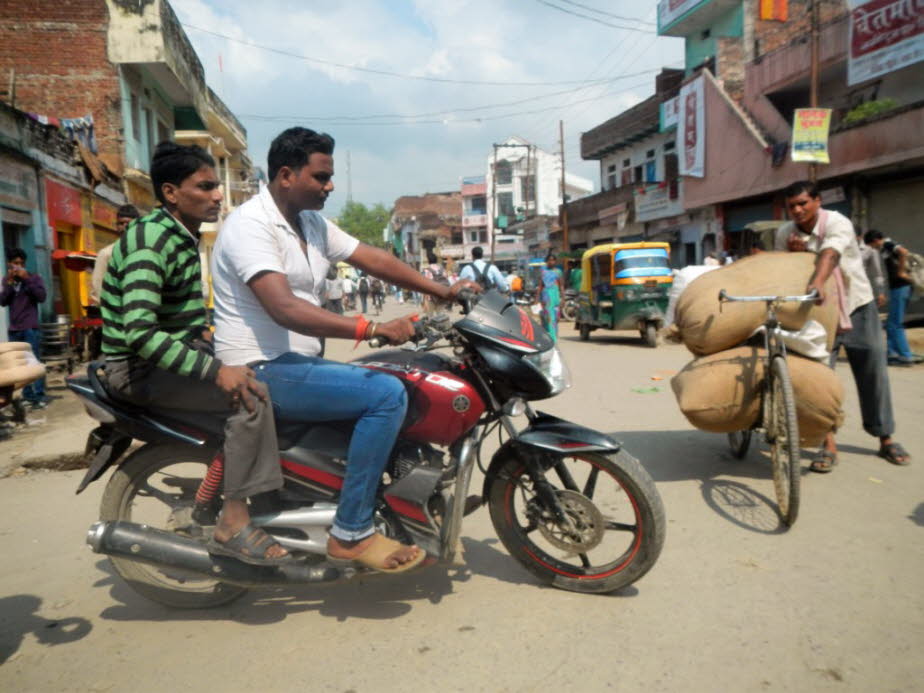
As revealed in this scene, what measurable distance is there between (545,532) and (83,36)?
20120 millimetres

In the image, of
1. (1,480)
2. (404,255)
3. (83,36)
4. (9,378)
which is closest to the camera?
(9,378)

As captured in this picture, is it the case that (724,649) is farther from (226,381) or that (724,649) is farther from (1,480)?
(1,480)

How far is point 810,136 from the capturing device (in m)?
15.1

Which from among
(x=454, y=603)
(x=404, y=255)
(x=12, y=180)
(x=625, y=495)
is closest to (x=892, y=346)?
(x=625, y=495)

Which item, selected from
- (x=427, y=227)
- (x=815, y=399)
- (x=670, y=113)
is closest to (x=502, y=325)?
(x=815, y=399)

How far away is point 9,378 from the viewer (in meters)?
1.97

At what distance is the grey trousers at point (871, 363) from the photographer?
4.39 meters

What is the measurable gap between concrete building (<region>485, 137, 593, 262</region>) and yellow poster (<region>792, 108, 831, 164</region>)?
43293 millimetres

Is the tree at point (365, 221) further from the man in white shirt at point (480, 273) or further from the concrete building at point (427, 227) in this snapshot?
the man in white shirt at point (480, 273)

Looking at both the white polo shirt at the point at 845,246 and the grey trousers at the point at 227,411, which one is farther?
the white polo shirt at the point at 845,246

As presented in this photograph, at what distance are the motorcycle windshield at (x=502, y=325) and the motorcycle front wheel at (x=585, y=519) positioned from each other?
49 cm

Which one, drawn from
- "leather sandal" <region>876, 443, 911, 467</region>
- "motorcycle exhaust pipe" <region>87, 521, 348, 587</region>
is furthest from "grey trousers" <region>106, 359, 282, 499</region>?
"leather sandal" <region>876, 443, 911, 467</region>

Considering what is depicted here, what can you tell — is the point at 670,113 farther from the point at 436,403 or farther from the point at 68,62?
the point at 436,403

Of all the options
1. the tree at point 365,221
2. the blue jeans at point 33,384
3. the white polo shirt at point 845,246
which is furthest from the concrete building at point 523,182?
the white polo shirt at point 845,246
